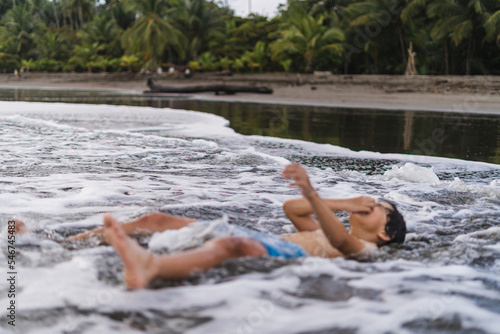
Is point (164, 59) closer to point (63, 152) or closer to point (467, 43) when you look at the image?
point (467, 43)

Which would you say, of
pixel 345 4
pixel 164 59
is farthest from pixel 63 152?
pixel 164 59

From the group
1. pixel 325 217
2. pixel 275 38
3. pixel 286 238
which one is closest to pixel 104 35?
pixel 275 38

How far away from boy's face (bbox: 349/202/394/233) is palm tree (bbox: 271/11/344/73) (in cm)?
2173

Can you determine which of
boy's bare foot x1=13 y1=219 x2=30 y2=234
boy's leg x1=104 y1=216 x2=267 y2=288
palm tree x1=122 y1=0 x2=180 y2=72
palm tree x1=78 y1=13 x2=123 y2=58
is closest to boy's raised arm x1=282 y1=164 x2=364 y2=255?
boy's leg x1=104 y1=216 x2=267 y2=288

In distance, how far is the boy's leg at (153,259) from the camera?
6.57 feet

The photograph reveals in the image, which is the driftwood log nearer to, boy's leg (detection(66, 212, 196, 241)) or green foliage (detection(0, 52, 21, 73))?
boy's leg (detection(66, 212, 196, 241))

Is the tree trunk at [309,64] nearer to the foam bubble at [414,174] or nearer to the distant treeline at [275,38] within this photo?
the distant treeline at [275,38]

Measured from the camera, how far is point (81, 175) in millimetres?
4781

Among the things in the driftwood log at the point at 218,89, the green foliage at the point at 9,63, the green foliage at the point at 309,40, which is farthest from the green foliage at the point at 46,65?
the green foliage at the point at 309,40

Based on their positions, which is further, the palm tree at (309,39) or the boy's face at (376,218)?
the palm tree at (309,39)

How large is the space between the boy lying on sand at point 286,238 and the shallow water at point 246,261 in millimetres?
92

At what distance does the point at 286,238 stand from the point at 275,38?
29.7 metres

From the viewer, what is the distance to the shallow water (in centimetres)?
200

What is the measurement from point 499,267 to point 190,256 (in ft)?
6.09
